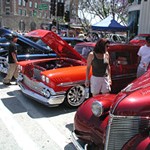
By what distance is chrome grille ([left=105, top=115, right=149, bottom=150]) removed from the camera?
274 centimetres

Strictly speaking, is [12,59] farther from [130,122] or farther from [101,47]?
[130,122]

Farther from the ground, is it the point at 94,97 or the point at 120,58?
the point at 120,58

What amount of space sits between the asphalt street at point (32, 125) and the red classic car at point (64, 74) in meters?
0.29

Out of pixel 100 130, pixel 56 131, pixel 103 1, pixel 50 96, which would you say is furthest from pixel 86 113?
pixel 103 1

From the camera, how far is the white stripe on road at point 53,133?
432 cm

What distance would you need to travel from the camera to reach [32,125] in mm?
5016

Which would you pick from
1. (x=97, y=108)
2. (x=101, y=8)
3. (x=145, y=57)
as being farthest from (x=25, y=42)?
(x=101, y=8)

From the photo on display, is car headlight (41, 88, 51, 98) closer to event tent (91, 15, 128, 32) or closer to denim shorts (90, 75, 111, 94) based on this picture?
denim shorts (90, 75, 111, 94)

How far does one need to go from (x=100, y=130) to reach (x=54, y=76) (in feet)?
8.09

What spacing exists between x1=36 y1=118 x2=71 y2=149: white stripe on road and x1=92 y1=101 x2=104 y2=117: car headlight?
1.13 meters

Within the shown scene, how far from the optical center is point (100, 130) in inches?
130

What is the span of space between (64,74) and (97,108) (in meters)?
2.47

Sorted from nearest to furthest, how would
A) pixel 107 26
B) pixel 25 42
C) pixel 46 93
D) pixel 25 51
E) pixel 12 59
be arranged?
pixel 46 93, pixel 12 59, pixel 25 42, pixel 25 51, pixel 107 26

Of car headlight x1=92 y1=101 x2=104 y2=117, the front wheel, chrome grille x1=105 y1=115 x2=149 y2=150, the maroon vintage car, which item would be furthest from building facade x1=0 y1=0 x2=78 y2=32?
chrome grille x1=105 y1=115 x2=149 y2=150
